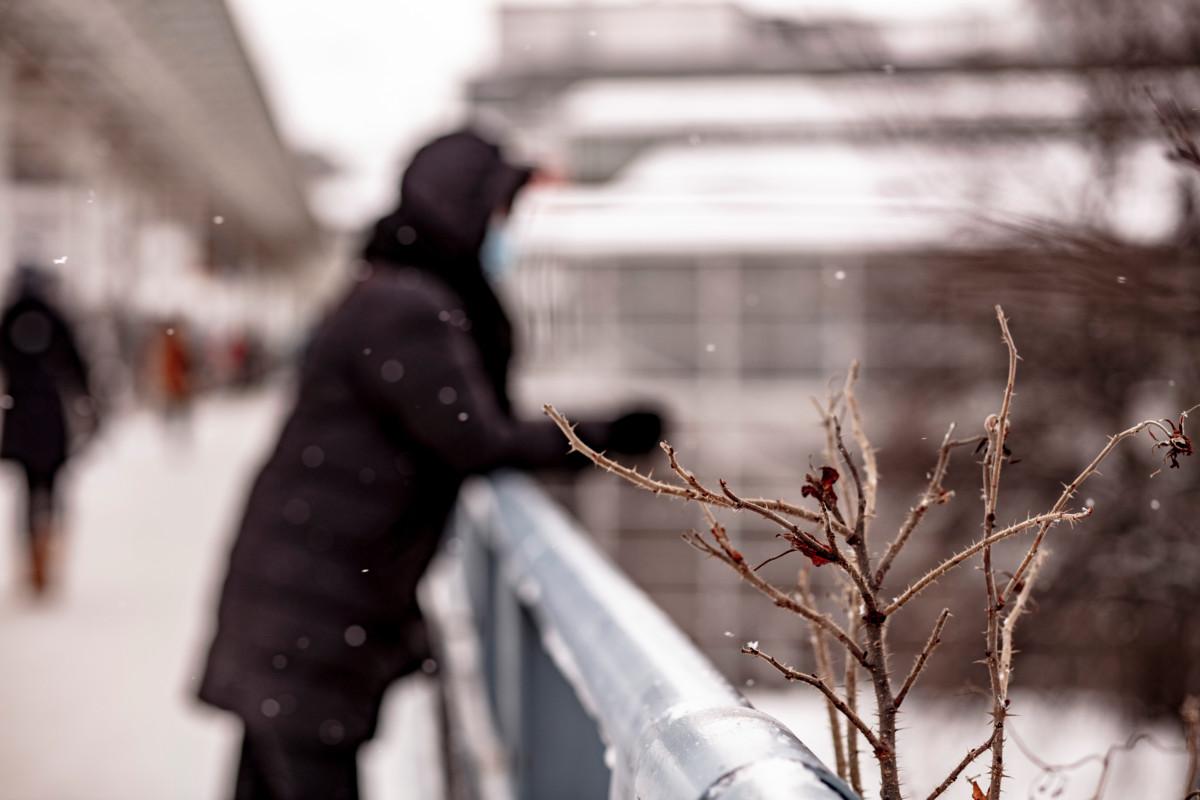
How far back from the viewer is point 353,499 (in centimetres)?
241

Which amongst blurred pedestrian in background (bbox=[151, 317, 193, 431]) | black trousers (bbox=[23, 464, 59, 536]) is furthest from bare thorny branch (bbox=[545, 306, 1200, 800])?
blurred pedestrian in background (bbox=[151, 317, 193, 431])

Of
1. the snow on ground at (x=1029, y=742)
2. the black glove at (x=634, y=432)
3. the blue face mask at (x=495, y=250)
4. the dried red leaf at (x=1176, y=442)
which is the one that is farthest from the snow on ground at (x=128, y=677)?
the dried red leaf at (x=1176, y=442)

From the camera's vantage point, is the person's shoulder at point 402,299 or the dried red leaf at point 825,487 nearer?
the dried red leaf at point 825,487

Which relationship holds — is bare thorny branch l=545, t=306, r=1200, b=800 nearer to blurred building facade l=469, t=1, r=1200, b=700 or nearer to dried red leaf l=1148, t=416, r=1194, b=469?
dried red leaf l=1148, t=416, r=1194, b=469

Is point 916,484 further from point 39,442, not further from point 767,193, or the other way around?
point 767,193

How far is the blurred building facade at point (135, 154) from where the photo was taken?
468 inches

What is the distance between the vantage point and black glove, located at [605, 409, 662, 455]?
99.6 inches

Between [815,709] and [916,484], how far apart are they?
4242 mm

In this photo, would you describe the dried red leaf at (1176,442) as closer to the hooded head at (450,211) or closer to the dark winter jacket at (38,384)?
the hooded head at (450,211)

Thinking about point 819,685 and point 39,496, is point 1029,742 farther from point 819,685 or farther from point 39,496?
point 39,496

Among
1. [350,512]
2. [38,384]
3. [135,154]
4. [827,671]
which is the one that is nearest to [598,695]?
[827,671]

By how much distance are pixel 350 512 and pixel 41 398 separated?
5.46 meters

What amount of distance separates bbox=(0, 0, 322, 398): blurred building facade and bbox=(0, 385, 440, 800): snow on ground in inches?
65.1

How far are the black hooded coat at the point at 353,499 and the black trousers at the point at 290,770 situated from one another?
30 millimetres
